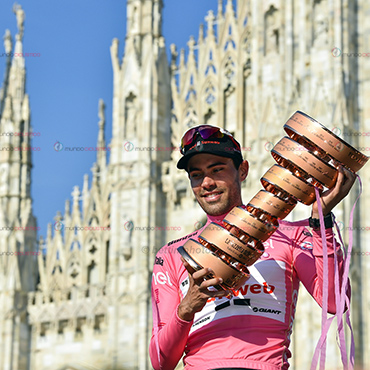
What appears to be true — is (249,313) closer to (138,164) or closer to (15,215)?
(138,164)

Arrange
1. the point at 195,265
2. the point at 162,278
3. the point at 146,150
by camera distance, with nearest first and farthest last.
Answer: the point at 195,265
the point at 162,278
the point at 146,150

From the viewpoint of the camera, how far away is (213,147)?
3705mm

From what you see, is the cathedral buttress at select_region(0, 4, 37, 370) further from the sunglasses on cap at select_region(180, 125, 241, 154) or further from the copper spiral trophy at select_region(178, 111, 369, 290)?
the copper spiral trophy at select_region(178, 111, 369, 290)

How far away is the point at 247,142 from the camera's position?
1777 cm

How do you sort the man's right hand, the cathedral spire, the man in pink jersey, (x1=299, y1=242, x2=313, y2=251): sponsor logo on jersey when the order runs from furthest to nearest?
the cathedral spire, (x1=299, y1=242, x2=313, y2=251): sponsor logo on jersey, the man in pink jersey, the man's right hand

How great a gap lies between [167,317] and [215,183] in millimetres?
510

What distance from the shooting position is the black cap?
3699 millimetres

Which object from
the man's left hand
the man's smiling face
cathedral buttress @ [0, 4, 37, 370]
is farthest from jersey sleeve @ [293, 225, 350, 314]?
cathedral buttress @ [0, 4, 37, 370]

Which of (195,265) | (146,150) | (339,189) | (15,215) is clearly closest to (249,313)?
(195,265)

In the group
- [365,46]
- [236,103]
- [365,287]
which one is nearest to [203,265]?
[365,287]

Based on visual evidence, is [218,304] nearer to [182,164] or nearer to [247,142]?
[182,164]

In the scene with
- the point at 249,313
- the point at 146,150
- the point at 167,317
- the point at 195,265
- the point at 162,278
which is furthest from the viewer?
the point at 146,150

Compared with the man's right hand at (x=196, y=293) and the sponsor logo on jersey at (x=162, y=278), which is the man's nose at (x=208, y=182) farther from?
the man's right hand at (x=196, y=293)

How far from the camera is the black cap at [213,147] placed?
3699 mm
